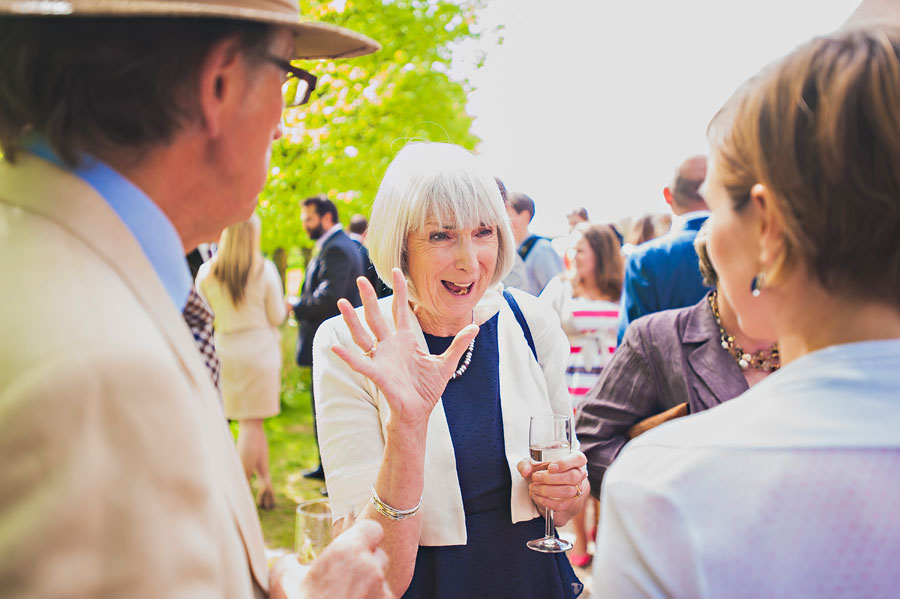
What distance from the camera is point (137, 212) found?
106 cm

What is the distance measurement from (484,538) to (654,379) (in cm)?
86

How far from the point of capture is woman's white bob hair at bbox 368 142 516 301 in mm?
2346

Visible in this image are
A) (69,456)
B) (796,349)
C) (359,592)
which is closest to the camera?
(69,456)

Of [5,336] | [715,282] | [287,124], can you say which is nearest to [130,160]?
[5,336]

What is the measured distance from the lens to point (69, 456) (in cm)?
81

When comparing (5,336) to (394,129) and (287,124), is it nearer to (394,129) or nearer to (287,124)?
(287,124)

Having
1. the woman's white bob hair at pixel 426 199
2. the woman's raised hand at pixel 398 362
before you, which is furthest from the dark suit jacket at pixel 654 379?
the woman's raised hand at pixel 398 362

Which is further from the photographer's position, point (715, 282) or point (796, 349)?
point (715, 282)

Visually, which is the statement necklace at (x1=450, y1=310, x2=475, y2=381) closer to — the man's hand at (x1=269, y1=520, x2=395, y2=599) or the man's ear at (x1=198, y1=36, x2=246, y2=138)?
the man's hand at (x1=269, y1=520, x2=395, y2=599)

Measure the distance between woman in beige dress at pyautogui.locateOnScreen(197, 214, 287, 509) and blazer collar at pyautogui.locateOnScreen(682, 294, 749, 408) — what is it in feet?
15.2

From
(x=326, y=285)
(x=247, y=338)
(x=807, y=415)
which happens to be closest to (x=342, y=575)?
(x=807, y=415)

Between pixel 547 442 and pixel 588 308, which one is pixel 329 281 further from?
pixel 547 442

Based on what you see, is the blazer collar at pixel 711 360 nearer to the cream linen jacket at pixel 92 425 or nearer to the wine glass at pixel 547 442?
the wine glass at pixel 547 442

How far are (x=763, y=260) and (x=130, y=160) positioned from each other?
1004 millimetres
